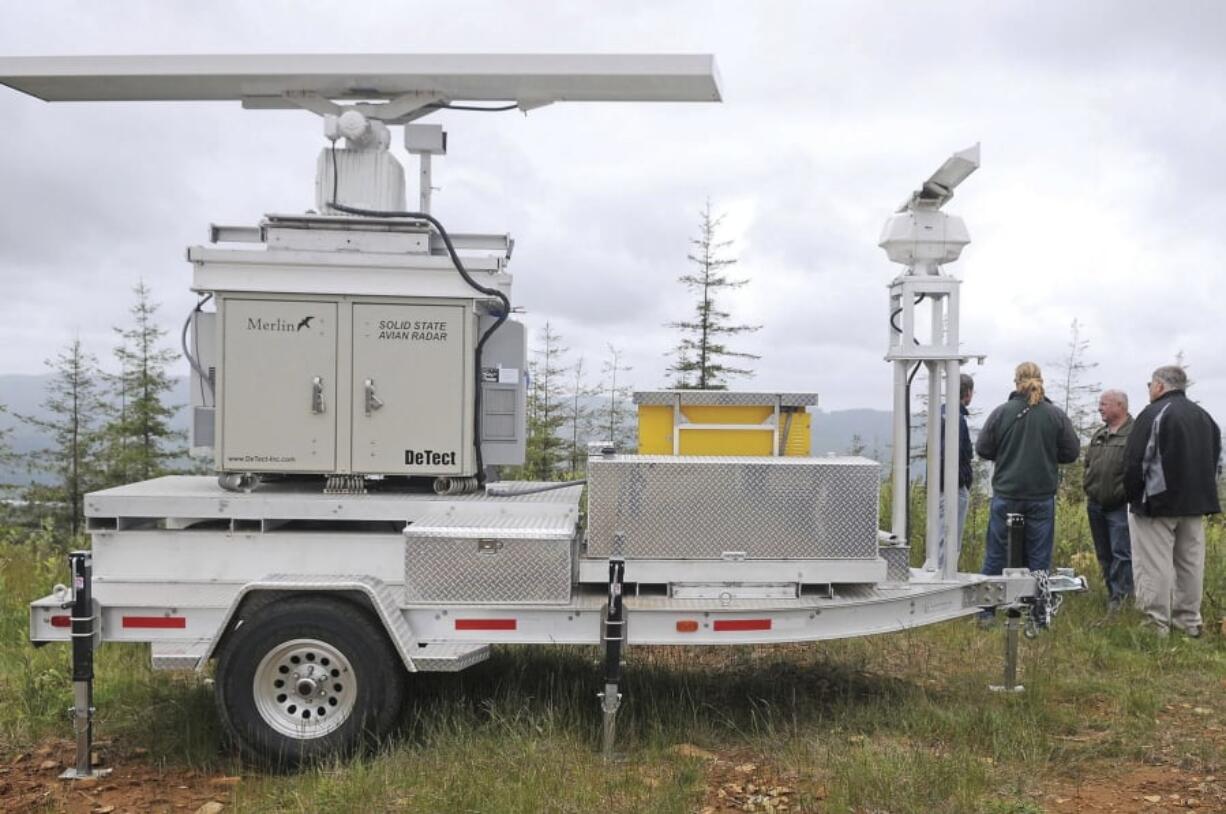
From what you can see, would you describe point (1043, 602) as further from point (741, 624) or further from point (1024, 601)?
point (741, 624)

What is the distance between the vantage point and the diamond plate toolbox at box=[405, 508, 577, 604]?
5.36 metres

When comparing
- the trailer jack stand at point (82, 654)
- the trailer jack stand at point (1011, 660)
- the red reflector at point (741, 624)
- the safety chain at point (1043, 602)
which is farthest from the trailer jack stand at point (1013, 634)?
the trailer jack stand at point (82, 654)

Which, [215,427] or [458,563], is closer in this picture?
[458,563]

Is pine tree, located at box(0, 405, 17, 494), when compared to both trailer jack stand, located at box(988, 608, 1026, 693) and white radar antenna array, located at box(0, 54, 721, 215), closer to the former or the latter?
white radar antenna array, located at box(0, 54, 721, 215)

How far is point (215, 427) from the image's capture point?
5832 mm

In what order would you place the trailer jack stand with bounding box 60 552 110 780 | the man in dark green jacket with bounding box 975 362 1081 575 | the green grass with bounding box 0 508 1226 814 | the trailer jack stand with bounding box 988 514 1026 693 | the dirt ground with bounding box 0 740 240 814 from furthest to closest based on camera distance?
the man in dark green jacket with bounding box 975 362 1081 575 → the trailer jack stand with bounding box 988 514 1026 693 → the trailer jack stand with bounding box 60 552 110 780 → the dirt ground with bounding box 0 740 240 814 → the green grass with bounding box 0 508 1226 814

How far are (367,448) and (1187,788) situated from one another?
451 cm

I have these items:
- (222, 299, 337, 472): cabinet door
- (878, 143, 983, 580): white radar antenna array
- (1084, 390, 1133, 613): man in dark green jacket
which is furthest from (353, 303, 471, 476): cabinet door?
(1084, 390, 1133, 613): man in dark green jacket

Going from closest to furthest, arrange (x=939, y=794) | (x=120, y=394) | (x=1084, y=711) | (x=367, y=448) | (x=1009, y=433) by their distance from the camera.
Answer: (x=939, y=794)
(x=367, y=448)
(x=1084, y=711)
(x=1009, y=433)
(x=120, y=394)

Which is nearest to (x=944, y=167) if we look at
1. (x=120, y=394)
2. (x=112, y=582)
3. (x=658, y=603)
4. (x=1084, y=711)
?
(x=658, y=603)

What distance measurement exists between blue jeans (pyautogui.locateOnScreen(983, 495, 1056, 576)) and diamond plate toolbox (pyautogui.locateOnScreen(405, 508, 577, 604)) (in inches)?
187

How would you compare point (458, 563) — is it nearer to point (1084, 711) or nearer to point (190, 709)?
point (190, 709)

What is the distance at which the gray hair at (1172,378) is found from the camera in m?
8.09

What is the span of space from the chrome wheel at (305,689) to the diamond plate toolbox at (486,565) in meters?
0.50
